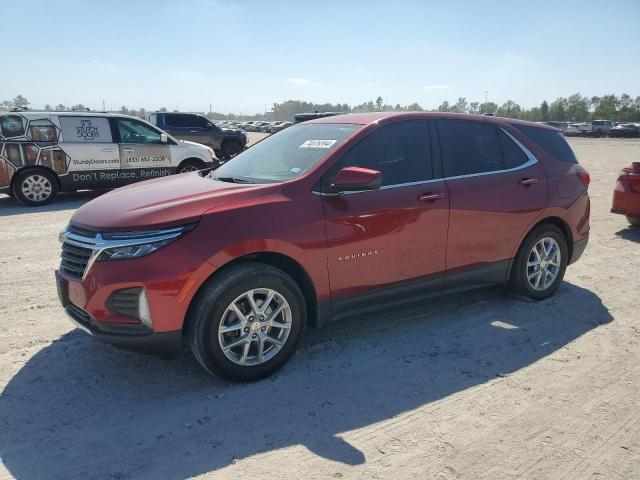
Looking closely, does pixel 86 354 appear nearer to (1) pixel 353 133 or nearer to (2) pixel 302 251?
(2) pixel 302 251

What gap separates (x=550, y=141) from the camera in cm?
510

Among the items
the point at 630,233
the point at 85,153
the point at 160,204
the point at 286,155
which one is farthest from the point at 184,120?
the point at 160,204

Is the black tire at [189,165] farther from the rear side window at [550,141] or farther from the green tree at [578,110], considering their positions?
the green tree at [578,110]

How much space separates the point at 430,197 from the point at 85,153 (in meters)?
8.27

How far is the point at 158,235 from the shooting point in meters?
3.11

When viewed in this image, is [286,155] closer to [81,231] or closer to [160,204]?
[160,204]

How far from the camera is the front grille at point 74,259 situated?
10.6ft

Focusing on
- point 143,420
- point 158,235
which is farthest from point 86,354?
point 158,235

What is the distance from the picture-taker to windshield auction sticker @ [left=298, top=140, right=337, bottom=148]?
3936 mm

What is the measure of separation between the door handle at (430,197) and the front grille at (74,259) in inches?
95.9

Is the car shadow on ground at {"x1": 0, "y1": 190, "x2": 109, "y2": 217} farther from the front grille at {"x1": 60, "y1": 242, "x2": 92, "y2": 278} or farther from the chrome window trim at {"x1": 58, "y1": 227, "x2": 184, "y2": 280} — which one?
the chrome window trim at {"x1": 58, "y1": 227, "x2": 184, "y2": 280}

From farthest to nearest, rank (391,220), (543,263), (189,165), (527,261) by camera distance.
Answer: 1. (189,165)
2. (543,263)
3. (527,261)
4. (391,220)

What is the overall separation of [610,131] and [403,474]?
61.0 metres

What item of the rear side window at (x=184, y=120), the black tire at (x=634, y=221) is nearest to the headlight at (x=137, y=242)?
the black tire at (x=634, y=221)
